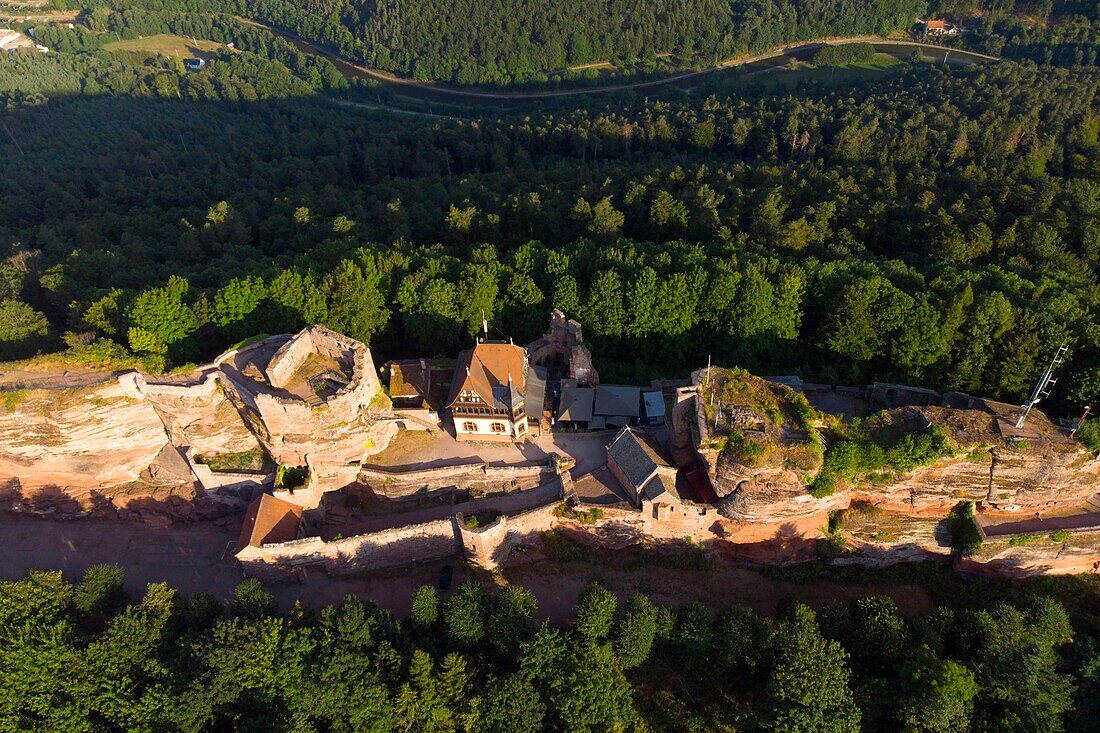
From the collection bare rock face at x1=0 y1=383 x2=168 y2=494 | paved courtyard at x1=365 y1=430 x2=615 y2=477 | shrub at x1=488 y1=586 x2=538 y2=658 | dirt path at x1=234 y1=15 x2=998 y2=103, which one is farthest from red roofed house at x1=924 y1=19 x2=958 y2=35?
bare rock face at x1=0 y1=383 x2=168 y2=494

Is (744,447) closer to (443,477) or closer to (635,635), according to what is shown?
(635,635)

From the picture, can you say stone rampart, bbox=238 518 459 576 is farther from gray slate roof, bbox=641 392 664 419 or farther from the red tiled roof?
gray slate roof, bbox=641 392 664 419

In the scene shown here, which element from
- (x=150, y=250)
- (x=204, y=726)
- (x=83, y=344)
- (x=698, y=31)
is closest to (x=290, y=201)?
(x=150, y=250)

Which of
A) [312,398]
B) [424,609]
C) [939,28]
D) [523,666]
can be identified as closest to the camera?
[523,666]

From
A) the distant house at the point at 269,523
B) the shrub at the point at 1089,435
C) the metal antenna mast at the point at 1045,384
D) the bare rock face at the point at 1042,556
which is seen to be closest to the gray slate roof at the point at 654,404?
the bare rock face at the point at 1042,556

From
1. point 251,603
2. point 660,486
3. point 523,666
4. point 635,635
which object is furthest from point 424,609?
point 660,486

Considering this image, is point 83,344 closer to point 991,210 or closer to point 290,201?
point 290,201

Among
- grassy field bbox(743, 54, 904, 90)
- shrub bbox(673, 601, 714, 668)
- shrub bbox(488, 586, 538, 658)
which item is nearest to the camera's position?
shrub bbox(488, 586, 538, 658)
